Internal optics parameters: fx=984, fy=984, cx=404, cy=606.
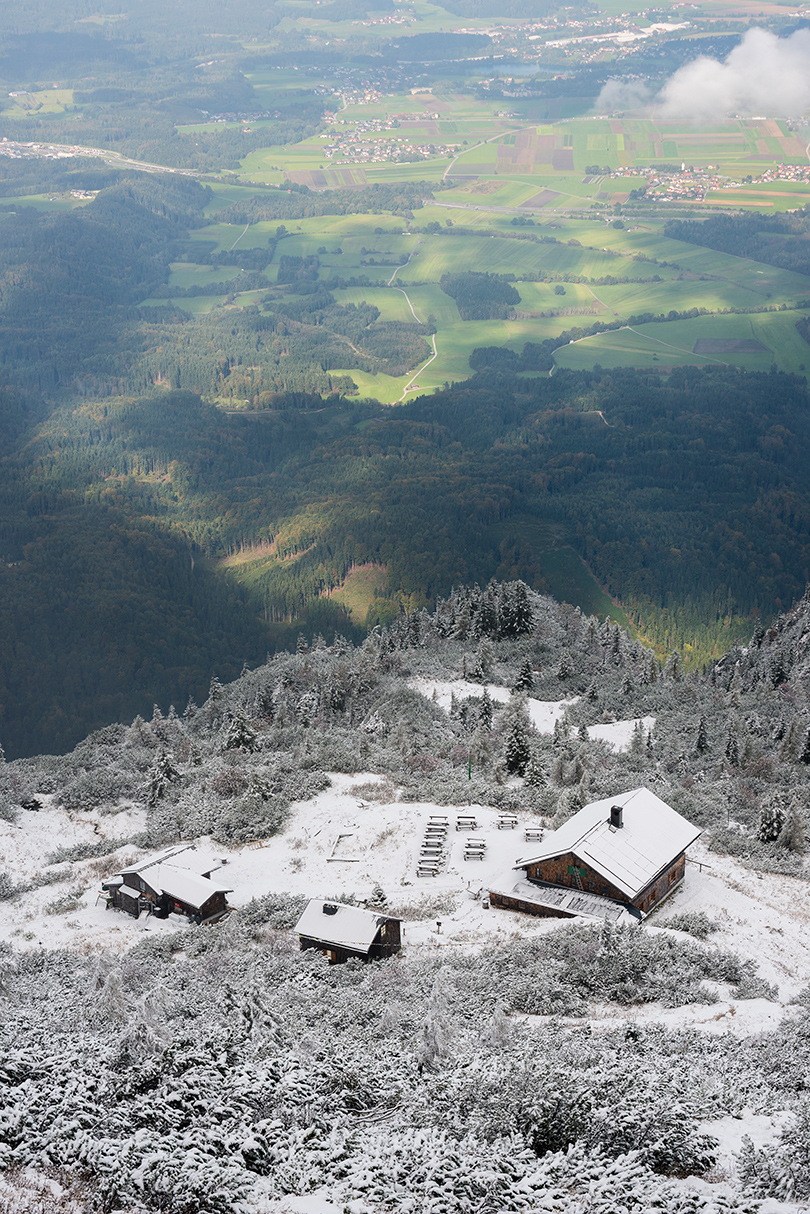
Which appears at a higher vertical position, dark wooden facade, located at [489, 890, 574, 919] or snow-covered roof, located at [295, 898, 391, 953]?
snow-covered roof, located at [295, 898, 391, 953]

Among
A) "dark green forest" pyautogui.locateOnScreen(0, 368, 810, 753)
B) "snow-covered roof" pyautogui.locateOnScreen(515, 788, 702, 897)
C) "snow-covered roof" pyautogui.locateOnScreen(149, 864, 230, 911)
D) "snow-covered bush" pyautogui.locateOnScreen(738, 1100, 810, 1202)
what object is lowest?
"dark green forest" pyautogui.locateOnScreen(0, 368, 810, 753)

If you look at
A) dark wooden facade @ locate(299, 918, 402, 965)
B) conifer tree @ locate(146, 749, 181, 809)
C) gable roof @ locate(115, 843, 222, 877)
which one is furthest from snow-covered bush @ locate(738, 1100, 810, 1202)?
conifer tree @ locate(146, 749, 181, 809)

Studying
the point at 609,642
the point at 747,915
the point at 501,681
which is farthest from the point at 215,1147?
the point at 609,642

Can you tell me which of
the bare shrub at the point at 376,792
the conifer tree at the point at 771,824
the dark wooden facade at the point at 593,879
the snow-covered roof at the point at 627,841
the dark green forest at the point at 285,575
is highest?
the snow-covered roof at the point at 627,841

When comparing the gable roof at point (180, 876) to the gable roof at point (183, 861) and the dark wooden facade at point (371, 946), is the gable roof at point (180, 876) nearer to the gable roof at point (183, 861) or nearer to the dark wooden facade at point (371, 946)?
the gable roof at point (183, 861)

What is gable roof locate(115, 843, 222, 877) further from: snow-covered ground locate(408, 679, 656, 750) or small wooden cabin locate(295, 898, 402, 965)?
snow-covered ground locate(408, 679, 656, 750)

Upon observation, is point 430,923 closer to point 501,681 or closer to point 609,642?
point 501,681

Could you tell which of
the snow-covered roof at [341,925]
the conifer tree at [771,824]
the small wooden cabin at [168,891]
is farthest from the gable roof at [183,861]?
the conifer tree at [771,824]
